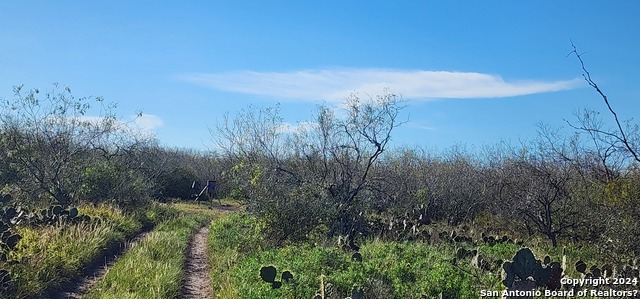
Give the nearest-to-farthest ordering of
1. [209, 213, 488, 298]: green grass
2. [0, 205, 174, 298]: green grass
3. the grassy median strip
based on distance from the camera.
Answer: [209, 213, 488, 298]: green grass, [0, 205, 174, 298]: green grass, the grassy median strip

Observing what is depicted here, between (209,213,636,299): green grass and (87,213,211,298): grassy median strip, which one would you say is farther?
(87,213,211,298): grassy median strip

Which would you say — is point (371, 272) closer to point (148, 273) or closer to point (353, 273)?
point (353, 273)

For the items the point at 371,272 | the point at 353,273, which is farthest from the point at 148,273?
the point at 371,272

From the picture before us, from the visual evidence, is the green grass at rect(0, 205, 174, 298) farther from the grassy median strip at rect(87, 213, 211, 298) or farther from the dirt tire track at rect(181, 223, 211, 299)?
the dirt tire track at rect(181, 223, 211, 299)

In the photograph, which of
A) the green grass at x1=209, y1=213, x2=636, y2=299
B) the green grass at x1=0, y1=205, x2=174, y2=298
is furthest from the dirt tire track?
the green grass at x1=0, y1=205, x2=174, y2=298

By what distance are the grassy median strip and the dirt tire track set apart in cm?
21

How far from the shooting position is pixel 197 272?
11719 mm

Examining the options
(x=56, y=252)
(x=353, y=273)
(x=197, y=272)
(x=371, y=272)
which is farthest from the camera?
(x=197, y=272)

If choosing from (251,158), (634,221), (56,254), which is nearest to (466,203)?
(251,158)

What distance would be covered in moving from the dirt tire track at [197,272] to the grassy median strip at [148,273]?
0.21m

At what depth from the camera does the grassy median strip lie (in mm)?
8998

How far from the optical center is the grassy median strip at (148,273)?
9.00 m

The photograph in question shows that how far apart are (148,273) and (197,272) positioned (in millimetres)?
1760

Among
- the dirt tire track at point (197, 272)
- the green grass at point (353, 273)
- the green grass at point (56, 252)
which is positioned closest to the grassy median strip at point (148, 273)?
the dirt tire track at point (197, 272)
